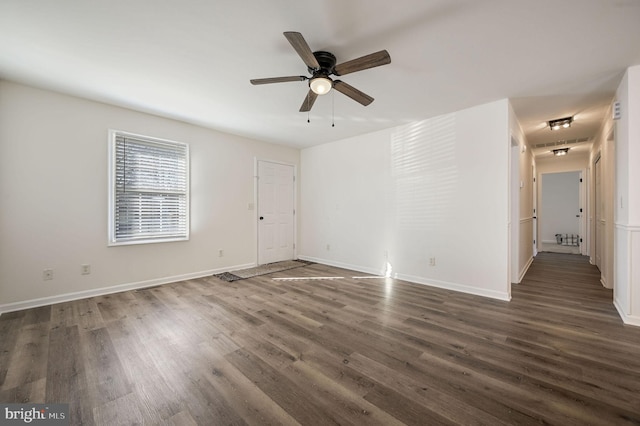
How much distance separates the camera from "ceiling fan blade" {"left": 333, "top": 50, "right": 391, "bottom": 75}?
1.91 m

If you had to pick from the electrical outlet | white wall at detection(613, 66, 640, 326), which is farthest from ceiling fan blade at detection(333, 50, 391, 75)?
the electrical outlet

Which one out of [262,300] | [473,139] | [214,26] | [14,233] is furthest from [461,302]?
[14,233]

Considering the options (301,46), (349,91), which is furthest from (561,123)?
(301,46)

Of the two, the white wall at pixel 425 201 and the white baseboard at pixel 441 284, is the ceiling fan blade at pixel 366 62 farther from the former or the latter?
the white baseboard at pixel 441 284

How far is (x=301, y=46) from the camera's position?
1812mm

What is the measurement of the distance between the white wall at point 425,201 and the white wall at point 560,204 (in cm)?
687

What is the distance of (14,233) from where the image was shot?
9.52ft

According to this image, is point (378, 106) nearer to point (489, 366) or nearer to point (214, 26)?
point (214, 26)

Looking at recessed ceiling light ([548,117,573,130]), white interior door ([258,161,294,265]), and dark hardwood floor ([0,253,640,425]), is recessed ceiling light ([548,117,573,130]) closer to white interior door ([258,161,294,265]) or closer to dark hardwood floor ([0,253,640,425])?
dark hardwood floor ([0,253,640,425])

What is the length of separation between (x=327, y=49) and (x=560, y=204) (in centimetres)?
1010

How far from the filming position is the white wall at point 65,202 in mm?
2887

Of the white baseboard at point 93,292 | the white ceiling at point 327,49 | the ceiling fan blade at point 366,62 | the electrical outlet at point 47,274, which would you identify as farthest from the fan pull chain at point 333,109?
the electrical outlet at point 47,274

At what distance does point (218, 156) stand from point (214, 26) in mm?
2815

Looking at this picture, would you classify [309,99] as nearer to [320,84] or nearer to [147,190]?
[320,84]
